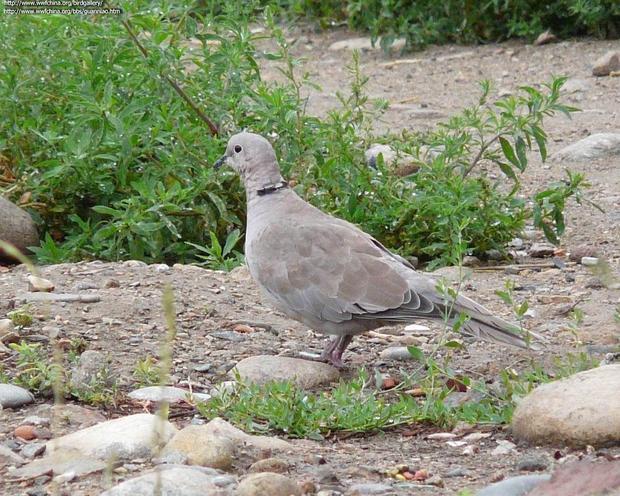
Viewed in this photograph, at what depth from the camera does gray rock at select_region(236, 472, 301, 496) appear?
3361 millimetres

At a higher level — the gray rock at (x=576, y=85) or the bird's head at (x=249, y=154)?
the bird's head at (x=249, y=154)

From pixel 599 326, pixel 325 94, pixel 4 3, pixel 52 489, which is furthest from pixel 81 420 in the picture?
pixel 325 94

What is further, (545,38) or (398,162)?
(545,38)

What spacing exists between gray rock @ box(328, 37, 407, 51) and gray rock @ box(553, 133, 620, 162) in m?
3.72

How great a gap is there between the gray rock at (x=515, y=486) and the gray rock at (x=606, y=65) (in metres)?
7.54

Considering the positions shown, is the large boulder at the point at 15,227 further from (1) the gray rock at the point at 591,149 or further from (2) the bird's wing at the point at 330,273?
(1) the gray rock at the point at 591,149

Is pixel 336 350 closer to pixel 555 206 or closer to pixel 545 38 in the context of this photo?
pixel 555 206

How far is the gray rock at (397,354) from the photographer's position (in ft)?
17.1

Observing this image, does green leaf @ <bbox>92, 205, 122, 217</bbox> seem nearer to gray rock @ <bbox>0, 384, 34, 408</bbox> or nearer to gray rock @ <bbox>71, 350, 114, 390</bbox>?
gray rock @ <bbox>71, 350, 114, 390</bbox>

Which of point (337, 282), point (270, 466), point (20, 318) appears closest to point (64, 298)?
point (20, 318)

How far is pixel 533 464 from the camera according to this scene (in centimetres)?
377

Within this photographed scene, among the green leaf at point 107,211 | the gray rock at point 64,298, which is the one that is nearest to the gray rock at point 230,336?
the gray rock at point 64,298

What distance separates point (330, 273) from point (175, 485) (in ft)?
5.89

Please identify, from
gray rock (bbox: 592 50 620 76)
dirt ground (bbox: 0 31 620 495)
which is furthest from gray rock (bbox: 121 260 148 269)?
gray rock (bbox: 592 50 620 76)
